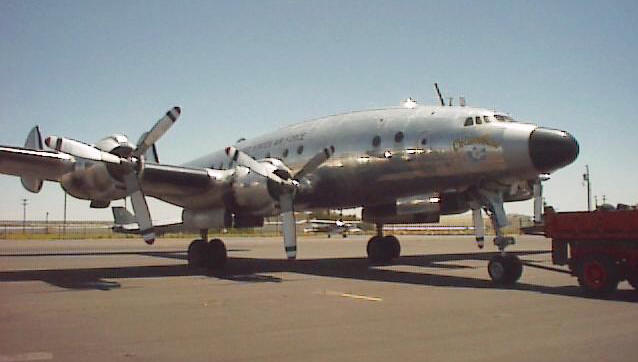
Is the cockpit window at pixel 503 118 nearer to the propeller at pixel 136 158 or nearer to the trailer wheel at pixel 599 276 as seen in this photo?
the trailer wheel at pixel 599 276

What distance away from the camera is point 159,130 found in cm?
1565

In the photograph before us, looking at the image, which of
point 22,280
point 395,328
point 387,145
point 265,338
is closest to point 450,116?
point 387,145

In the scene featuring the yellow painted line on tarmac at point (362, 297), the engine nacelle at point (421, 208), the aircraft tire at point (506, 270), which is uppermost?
the engine nacelle at point (421, 208)

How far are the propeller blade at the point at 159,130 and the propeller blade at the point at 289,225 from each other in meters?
3.50

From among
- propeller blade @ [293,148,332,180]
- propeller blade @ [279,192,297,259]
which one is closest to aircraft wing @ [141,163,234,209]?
propeller blade @ [279,192,297,259]

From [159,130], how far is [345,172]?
17.1 feet

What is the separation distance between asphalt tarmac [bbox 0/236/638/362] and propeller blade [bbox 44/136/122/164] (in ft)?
9.86

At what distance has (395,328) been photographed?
794cm

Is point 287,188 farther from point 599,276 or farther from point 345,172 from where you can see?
point 599,276

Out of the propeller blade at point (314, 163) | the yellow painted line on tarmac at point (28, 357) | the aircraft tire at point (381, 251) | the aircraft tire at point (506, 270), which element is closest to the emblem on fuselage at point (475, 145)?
the aircraft tire at point (506, 270)

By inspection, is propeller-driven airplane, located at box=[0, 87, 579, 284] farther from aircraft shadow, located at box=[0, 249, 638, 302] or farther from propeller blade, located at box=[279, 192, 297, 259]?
aircraft shadow, located at box=[0, 249, 638, 302]

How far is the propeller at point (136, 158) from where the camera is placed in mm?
14406

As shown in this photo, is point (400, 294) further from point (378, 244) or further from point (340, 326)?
point (378, 244)

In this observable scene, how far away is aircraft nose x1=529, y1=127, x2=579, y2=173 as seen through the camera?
12.8 meters
